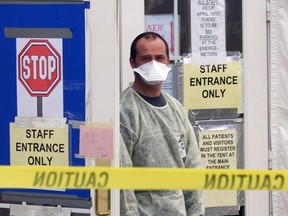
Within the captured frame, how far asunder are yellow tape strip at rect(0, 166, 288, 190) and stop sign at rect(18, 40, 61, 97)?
745 mm

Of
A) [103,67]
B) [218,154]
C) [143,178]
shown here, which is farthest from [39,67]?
[218,154]

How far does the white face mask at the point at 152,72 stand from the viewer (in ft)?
14.4

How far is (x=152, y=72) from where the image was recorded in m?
4.42

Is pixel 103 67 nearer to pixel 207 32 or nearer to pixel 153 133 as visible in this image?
pixel 153 133

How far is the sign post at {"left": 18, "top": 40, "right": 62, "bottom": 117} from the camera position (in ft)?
12.9

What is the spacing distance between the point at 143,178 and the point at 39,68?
105cm

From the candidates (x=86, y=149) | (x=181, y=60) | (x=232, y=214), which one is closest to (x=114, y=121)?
(x=86, y=149)

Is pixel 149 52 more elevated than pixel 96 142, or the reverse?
pixel 149 52

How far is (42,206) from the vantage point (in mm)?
3990

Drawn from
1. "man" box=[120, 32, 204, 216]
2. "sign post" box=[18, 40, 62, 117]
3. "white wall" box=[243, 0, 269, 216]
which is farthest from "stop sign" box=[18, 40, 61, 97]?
"white wall" box=[243, 0, 269, 216]

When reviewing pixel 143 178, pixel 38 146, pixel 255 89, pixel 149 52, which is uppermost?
pixel 149 52

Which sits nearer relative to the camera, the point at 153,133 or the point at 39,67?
the point at 39,67

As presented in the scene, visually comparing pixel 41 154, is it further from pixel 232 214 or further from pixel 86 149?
pixel 232 214

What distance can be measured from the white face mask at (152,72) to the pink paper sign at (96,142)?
2.19ft
